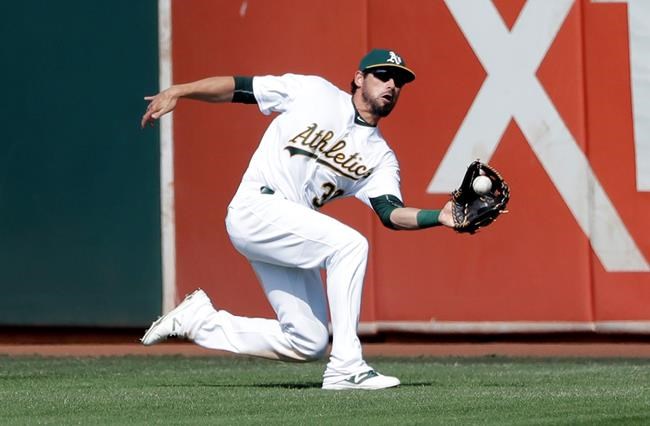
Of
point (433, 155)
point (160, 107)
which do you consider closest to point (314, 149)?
point (160, 107)

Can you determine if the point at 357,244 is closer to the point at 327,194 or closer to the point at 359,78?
the point at 327,194

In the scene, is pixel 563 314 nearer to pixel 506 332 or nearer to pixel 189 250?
pixel 506 332

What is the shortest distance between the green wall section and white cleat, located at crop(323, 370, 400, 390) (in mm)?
3404

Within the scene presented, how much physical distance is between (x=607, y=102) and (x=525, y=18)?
0.71 meters

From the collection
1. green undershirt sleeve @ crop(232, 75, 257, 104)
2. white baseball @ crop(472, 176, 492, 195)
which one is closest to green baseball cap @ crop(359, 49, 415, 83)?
green undershirt sleeve @ crop(232, 75, 257, 104)

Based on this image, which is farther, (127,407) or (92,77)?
(92,77)

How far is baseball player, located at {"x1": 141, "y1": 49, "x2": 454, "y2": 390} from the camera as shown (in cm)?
647

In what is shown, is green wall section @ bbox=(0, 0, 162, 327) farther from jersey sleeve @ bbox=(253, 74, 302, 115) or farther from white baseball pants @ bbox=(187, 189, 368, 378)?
jersey sleeve @ bbox=(253, 74, 302, 115)

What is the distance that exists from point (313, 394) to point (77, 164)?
13.0ft

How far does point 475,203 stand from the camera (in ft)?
20.1

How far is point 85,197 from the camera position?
31.6 feet

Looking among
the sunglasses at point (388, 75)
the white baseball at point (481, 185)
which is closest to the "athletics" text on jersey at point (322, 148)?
the sunglasses at point (388, 75)

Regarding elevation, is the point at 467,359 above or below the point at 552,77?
below

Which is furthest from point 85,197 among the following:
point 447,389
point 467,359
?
point 447,389
